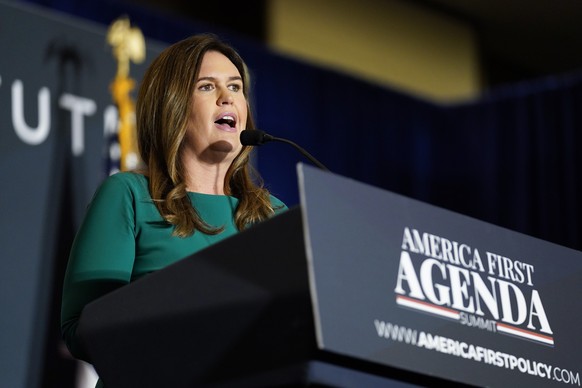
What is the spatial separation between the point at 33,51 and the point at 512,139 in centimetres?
341

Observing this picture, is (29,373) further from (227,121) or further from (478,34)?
(478,34)

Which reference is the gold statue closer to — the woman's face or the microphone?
the woman's face

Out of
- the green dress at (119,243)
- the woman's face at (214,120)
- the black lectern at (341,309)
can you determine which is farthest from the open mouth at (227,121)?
the black lectern at (341,309)

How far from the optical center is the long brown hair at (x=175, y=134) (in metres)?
1.84

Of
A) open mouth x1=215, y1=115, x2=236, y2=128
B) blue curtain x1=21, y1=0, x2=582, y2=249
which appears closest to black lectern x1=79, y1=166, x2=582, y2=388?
open mouth x1=215, y1=115, x2=236, y2=128

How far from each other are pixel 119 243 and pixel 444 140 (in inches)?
190

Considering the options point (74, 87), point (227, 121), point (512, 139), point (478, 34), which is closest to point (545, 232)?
point (512, 139)

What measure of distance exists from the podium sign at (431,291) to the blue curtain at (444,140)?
379 centimetres

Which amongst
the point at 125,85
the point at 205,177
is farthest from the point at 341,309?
the point at 125,85

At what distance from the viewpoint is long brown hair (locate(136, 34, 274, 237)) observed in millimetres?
1841

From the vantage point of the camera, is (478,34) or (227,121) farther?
(478,34)

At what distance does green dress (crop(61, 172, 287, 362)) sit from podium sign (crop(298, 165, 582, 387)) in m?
0.45

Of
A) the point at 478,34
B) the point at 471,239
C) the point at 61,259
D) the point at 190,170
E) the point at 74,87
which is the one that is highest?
the point at 478,34

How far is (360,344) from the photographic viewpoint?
1276mm
